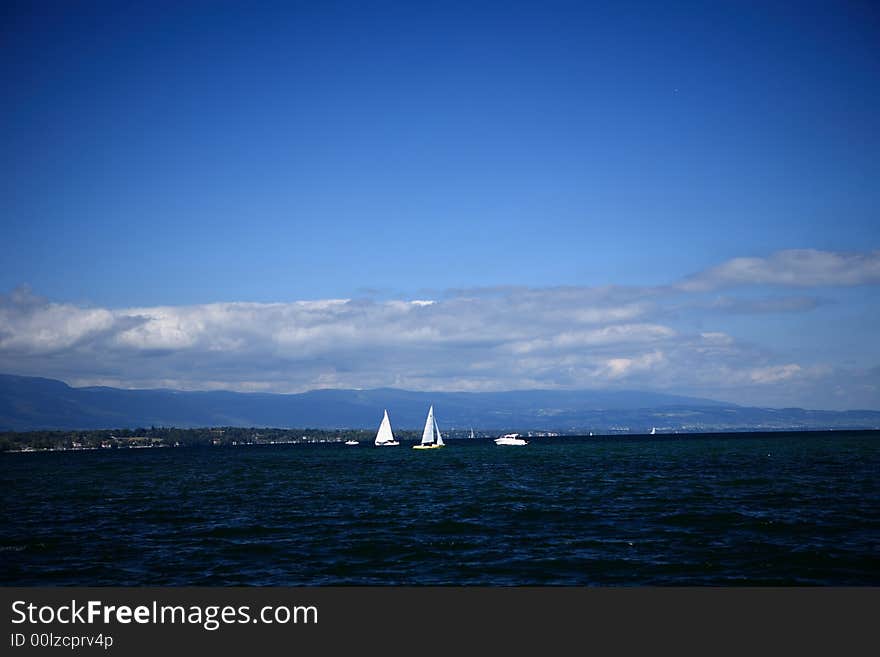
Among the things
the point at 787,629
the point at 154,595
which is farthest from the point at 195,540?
the point at 787,629

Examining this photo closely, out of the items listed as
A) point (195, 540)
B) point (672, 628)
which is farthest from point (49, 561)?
point (672, 628)

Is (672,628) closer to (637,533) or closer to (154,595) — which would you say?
(154,595)

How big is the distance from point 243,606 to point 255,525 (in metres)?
25.7

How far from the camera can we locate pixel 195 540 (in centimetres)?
4025

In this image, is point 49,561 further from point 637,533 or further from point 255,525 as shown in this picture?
point 637,533

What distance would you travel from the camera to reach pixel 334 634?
20.2 meters

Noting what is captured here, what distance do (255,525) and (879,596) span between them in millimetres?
35102

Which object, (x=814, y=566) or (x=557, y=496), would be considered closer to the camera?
(x=814, y=566)

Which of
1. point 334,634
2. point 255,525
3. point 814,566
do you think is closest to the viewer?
point 334,634

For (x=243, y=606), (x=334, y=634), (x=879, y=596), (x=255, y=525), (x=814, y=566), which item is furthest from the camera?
(x=255, y=525)

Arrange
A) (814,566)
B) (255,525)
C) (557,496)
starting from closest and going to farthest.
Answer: (814,566), (255,525), (557,496)

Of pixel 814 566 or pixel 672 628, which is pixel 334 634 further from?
pixel 814 566

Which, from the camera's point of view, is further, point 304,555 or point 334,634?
point 304,555

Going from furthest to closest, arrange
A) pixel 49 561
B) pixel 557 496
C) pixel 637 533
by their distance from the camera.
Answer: pixel 557 496, pixel 637 533, pixel 49 561
